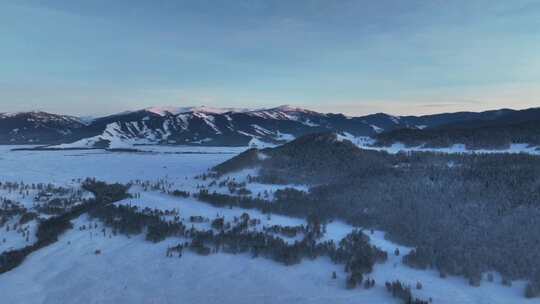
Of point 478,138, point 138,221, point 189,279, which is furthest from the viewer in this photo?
point 478,138

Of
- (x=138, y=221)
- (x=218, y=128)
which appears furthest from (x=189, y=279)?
(x=218, y=128)

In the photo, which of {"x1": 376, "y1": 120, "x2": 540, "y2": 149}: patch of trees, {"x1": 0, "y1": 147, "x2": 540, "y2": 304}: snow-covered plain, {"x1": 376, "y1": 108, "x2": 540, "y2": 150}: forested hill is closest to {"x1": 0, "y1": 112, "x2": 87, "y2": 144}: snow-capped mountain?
{"x1": 376, "y1": 108, "x2": 540, "y2": 150}: forested hill

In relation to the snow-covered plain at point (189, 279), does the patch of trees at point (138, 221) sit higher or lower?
higher

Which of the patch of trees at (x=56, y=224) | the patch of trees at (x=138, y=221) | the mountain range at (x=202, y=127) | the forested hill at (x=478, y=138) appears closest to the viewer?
the patch of trees at (x=56, y=224)

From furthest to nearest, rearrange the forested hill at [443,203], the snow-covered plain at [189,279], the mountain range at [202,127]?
the mountain range at [202,127], the forested hill at [443,203], the snow-covered plain at [189,279]

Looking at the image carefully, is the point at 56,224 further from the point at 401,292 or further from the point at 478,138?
the point at 478,138

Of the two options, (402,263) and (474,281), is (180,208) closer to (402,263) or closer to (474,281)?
(402,263)

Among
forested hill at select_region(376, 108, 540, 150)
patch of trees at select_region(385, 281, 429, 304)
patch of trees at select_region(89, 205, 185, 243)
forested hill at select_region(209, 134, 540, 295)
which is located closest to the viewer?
patch of trees at select_region(385, 281, 429, 304)

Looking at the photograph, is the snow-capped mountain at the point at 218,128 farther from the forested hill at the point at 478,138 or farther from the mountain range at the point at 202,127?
the forested hill at the point at 478,138

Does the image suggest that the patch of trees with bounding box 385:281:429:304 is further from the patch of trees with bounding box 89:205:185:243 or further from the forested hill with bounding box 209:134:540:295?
the patch of trees with bounding box 89:205:185:243

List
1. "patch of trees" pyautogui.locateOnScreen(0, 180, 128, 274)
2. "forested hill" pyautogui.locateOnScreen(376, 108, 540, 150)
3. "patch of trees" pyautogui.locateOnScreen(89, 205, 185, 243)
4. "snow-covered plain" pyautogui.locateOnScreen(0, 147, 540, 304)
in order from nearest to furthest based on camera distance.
A: "snow-covered plain" pyautogui.locateOnScreen(0, 147, 540, 304) → "patch of trees" pyautogui.locateOnScreen(0, 180, 128, 274) → "patch of trees" pyautogui.locateOnScreen(89, 205, 185, 243) → "forested hill" pyautogui.locateOnScreen(376, 108, 540, 150)

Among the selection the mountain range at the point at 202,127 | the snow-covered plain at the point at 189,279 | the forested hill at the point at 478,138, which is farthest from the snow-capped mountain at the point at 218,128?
the snow-covered plain at the point at 189,279
